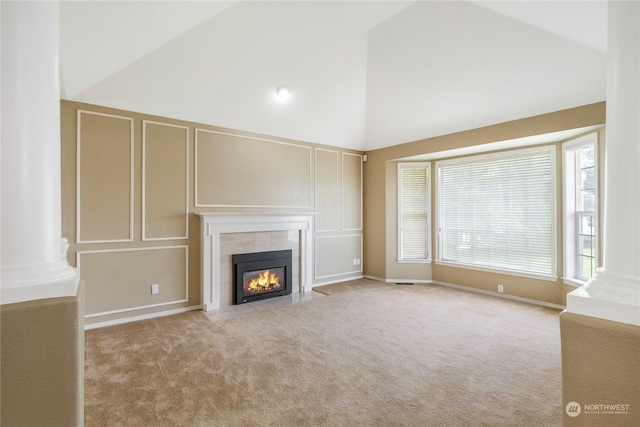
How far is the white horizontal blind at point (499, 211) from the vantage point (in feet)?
15.0

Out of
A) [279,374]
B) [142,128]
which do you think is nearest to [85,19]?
[142,128]

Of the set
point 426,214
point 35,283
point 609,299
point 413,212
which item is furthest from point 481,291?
point 35,283

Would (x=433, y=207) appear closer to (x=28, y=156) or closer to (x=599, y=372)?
(x=599, y=372)

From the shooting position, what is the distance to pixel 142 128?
3898mm

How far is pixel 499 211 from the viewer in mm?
5008

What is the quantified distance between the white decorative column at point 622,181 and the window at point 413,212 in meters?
4.64

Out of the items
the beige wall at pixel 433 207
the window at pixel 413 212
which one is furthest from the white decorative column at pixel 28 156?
the window at pixel 413 212

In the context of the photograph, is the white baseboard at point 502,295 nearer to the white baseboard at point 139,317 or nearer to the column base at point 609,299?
the column base at point 609,299

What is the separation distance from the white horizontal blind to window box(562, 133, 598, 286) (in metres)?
0.19

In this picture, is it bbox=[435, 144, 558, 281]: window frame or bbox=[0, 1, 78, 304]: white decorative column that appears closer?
bbox=[0, 1, 78, 304]: white decorative column

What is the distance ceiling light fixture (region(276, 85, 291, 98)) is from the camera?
14.2 feet

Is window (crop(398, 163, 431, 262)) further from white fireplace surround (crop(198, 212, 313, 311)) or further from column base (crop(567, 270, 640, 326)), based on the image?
column base (crop(567, 270, 640, 326))

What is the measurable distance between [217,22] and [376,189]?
152 inches

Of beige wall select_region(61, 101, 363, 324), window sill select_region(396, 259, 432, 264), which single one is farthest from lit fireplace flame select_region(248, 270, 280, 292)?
window sill select_region(396, 259, 432, 264)
